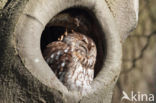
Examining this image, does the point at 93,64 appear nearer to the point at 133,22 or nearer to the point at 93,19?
the point at 93,19

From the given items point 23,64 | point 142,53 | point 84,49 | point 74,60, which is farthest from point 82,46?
point 142,53

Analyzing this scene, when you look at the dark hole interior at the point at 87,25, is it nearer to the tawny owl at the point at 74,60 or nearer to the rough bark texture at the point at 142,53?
the tawny owl at the point at 74,60

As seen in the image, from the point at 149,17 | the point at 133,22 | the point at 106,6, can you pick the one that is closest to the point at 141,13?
the point at 149,17

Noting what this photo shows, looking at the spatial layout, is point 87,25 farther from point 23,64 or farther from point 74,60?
point 23,64

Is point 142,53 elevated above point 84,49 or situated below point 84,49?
below

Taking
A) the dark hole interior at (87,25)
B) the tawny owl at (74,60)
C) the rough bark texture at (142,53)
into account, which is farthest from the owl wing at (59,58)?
the rough bark texture at (142,53)

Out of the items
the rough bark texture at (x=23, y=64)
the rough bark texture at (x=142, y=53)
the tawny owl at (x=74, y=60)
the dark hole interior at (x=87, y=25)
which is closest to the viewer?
the rough bark texture at (x=23, y=64)
